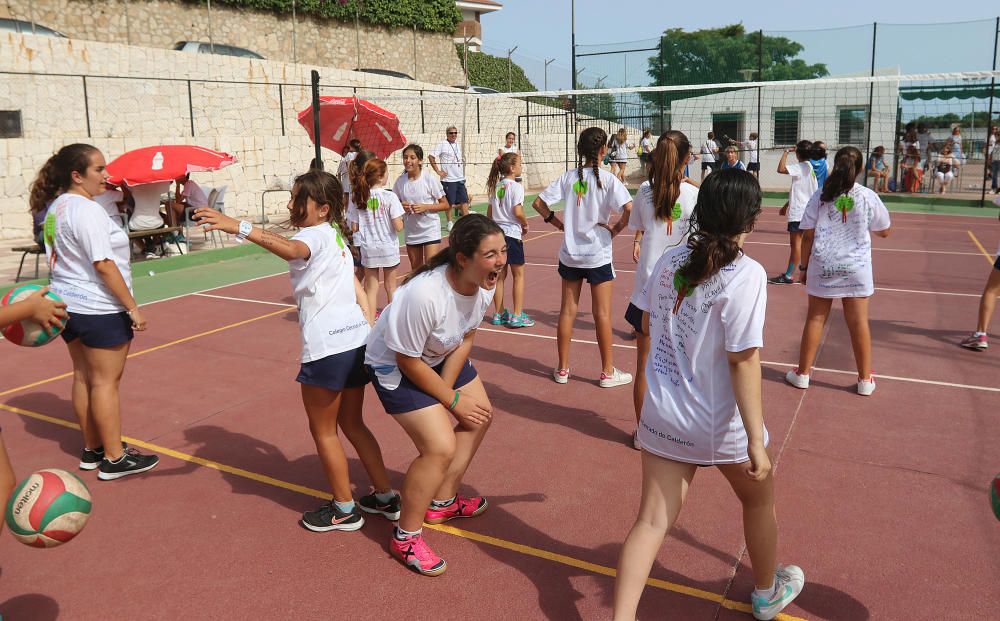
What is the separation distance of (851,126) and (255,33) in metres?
19.1

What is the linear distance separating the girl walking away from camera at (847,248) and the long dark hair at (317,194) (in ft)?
11.7

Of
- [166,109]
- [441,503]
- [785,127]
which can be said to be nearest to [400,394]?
[441,503]

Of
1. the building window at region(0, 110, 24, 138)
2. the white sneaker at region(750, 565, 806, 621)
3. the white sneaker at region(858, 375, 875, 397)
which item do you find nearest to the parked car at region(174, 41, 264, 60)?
the building window at region(0, 110, 24, 138)

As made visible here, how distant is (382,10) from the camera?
31.1 meters

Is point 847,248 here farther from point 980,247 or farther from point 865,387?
point 980,247

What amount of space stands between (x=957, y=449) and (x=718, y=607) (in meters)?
2.44

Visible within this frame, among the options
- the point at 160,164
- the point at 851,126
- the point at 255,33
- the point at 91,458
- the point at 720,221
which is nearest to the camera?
the point at 720,221

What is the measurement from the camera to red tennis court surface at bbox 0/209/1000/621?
10.9ft

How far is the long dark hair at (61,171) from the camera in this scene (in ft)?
13.8

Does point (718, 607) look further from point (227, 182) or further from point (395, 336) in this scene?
point (227, 182)

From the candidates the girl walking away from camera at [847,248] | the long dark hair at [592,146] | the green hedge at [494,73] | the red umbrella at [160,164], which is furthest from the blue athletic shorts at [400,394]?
the green hedge at [494,73]

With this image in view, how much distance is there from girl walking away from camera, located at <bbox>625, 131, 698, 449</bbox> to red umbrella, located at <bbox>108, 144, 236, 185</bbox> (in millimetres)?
8205

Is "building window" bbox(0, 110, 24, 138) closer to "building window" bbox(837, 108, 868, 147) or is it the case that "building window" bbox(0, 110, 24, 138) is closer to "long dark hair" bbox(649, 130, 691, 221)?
"long dark hair" bbox(649, 130, 691, 221)

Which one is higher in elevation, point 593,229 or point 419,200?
point 419,200
